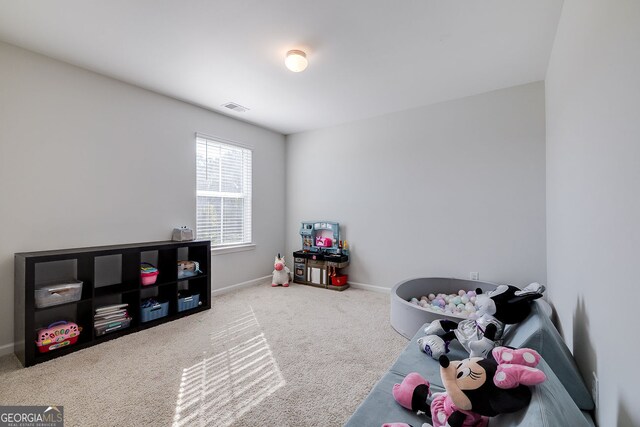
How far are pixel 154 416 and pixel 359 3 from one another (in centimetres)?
292

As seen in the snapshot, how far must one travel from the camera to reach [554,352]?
130cm

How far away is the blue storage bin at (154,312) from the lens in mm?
2855

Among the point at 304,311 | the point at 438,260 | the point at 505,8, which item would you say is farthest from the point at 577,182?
the point at 304,311

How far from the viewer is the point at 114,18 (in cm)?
207

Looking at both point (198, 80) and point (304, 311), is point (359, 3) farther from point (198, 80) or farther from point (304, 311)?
point (304, 311)

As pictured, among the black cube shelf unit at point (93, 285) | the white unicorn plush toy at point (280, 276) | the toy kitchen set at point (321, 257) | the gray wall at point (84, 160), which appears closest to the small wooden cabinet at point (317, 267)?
the toy kitchen set at point (321, 257)

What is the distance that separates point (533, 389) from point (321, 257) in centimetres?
354

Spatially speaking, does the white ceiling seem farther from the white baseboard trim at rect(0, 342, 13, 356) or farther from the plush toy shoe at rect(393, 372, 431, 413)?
the white baseboard trim at rect(0, 342, 13, 356)

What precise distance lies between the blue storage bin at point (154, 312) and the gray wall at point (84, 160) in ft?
2.59

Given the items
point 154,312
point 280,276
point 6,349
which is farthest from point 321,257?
point 6,349

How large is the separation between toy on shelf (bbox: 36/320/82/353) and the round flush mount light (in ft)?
9.80

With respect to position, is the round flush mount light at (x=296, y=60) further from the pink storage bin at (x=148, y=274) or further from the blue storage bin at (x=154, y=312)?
the blue storage bin at (x=154, y=312)

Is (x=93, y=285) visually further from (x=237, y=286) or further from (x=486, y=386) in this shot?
(x=486, y=386)

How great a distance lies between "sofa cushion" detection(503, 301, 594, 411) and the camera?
123 cm
